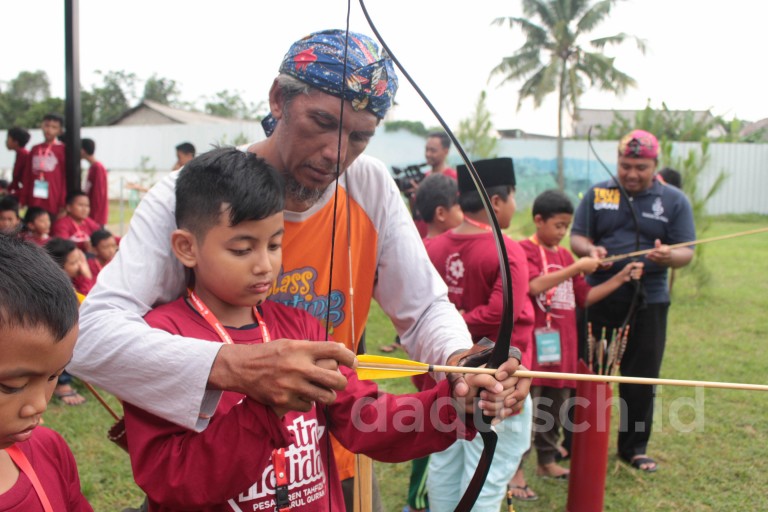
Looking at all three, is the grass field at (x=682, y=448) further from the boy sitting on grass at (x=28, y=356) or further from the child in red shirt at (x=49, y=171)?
the child in red shirt at (x=49, y=171)

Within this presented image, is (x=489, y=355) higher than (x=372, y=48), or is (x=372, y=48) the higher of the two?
(x=372, y=48)

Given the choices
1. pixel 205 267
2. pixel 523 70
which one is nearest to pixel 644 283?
pixel 205 267

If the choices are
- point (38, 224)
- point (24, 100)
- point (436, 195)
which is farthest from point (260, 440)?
point (24, 100)

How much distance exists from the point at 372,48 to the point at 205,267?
74cm

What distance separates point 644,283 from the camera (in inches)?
165

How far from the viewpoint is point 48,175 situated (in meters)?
8.07

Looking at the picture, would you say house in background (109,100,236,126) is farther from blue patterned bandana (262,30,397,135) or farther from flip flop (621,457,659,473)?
blue patterned bandana (262,30,397,135)

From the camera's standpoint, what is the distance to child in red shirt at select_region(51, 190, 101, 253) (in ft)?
21.6

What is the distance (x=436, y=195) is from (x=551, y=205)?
94 cm

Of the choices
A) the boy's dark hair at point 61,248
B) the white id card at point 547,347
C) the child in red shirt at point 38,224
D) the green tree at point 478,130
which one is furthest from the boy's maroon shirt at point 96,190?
the green tree at point 478,130

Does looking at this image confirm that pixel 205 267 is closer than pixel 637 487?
Yes

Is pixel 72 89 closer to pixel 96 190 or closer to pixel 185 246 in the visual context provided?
pixel 96 190

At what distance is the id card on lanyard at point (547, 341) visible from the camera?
373 cm

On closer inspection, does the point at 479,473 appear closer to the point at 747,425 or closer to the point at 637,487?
the point at 637,487
